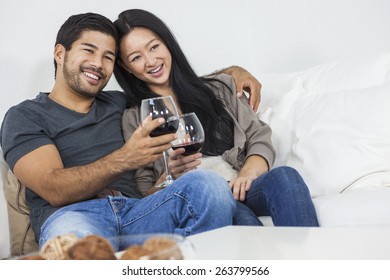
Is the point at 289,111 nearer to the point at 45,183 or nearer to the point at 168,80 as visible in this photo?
the point at 168,80

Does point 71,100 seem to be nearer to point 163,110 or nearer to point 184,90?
point 184,90

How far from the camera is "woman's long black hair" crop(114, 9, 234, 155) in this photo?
6.53 feet

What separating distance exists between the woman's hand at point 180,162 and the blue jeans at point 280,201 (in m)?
0.19

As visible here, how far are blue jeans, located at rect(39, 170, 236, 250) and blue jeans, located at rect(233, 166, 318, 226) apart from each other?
0.40 ft

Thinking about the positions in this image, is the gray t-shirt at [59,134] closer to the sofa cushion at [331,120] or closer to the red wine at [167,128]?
the red wine at [167,128]

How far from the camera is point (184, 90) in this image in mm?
2074

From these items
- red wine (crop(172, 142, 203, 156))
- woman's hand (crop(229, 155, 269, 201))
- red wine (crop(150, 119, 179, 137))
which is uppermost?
red wine (crop(150, 119, 179, 137))

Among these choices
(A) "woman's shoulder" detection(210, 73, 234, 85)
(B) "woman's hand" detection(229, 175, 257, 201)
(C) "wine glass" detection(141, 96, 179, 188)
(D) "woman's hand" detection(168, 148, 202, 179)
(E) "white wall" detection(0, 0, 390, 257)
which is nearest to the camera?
(C) "wine glass" detection(141, 96, 179, 188)

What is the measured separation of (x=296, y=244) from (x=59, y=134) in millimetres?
1103

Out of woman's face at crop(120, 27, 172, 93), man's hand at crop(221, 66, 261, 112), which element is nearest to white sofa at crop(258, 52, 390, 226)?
man's hand at crop(221, 66, 261, 112)

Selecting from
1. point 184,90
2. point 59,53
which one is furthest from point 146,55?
point 59,53

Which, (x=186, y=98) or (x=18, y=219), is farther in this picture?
(x=186, y=98)

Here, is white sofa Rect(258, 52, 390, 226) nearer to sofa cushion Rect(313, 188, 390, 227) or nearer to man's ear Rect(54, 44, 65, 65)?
sofa cushion Rect(313, 188, 390, 227)

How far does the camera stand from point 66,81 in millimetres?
1894
